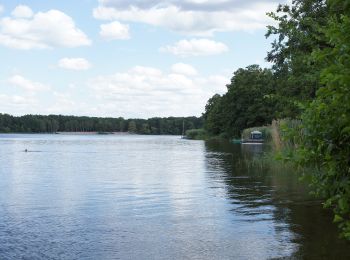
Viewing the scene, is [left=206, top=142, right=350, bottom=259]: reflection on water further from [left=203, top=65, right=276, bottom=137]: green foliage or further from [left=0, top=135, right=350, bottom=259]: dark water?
[left=203, top=65, right=276, bottom=137]: green foliage

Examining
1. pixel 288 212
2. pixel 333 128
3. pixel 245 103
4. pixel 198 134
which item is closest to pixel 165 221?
pixel 288 212

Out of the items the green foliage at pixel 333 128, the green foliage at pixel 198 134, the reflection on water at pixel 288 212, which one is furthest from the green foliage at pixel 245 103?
the green foliage at pixel 333 128

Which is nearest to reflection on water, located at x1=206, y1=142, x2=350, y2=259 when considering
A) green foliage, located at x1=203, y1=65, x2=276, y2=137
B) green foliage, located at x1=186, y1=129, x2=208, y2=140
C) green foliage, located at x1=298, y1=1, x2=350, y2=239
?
green foliage, located at x1=298, y1=1, x2=350, y2=239

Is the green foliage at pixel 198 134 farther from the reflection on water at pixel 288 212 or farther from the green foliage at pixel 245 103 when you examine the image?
the reflection on water at pixel 288 212

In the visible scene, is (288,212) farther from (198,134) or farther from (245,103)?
(198,134)

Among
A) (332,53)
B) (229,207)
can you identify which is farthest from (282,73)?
(332,53)

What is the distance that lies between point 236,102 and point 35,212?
86816 millimetres

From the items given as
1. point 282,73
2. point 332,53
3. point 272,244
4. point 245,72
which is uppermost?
point 245,72

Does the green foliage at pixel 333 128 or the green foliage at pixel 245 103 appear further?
the green foliage at pixel 245 103

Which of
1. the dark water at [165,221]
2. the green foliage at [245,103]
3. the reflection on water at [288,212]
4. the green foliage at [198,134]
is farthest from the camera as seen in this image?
the green foliage at [198,134]

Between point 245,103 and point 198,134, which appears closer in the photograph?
point 245,103

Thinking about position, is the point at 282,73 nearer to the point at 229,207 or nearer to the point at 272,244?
the point at 229,207

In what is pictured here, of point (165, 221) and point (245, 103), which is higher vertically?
point (245, 103)

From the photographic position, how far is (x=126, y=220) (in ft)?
39.5
